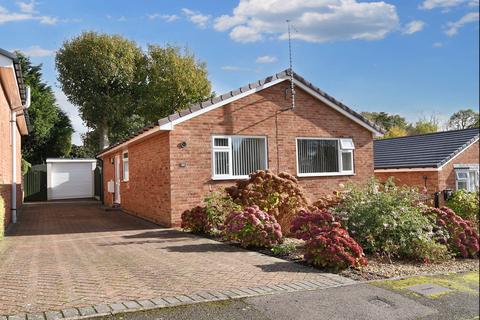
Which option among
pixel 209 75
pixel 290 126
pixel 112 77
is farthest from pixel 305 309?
pixel 209 75

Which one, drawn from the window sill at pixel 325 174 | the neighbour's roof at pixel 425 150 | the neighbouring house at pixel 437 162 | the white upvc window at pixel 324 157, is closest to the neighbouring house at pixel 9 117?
the white upvc window at pixel 324 157

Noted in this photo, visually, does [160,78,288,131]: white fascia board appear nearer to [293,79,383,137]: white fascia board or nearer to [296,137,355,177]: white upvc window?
[293,79,383,137]: white fascia board

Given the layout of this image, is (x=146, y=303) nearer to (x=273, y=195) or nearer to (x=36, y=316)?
(x=36, y=316)

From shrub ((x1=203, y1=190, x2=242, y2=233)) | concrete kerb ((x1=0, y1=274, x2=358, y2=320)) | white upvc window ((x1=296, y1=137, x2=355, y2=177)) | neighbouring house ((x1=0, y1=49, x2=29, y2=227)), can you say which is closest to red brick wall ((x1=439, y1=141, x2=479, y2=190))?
white upvc window ((x1=296, y1=137, x2=355, y2=177))

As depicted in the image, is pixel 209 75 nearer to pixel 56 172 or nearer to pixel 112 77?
pixel 112 77

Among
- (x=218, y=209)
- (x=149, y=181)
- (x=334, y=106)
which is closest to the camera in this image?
(x=218, y=209)

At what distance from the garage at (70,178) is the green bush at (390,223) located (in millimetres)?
25557

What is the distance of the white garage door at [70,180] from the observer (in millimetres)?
30006

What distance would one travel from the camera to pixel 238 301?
16.4 ft

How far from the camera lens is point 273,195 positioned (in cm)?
1043

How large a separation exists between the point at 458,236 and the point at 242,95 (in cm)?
738

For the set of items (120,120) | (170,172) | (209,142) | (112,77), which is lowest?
(170,172)

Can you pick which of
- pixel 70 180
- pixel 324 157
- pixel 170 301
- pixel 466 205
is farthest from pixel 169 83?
pixel 170 301

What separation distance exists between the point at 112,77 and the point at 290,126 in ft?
73.9
